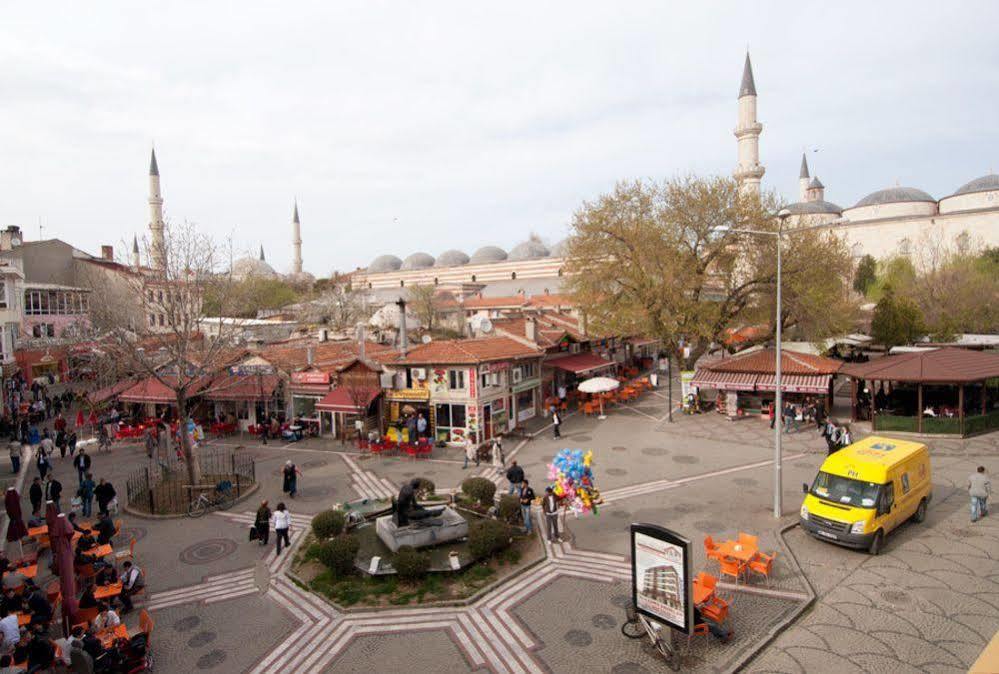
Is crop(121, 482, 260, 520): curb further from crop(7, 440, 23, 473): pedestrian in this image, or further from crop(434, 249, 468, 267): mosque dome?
crop(434, 249, 468, 267): mosque dome

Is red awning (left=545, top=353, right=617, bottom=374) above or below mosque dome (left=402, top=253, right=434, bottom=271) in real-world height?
below

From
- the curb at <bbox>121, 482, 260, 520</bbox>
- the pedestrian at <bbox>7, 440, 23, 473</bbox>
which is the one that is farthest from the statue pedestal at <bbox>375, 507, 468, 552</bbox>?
the pedestrian at <bbox>7, 440, 23, 473</bbox>

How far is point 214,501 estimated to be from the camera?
58.3ft

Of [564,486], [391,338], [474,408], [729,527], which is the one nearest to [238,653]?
[564,486]

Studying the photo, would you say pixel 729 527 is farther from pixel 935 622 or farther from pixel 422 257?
pixel 422 257

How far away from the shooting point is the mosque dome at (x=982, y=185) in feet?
239

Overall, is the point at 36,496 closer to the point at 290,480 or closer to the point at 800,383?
the point at 290,480

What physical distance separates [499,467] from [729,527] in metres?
8.52

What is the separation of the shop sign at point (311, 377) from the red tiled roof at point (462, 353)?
3204mm

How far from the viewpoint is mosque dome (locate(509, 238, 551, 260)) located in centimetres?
10900

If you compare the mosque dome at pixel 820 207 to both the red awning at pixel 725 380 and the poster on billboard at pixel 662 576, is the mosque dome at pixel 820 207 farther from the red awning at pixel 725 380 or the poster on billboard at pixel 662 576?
the poster on billboard at pixel 662 576

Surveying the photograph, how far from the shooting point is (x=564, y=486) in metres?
13.0

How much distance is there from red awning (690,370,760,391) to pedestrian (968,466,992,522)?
12881mm

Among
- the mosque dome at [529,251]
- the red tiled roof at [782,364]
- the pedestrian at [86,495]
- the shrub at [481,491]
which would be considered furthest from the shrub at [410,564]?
the mosque dome at [529,251]
